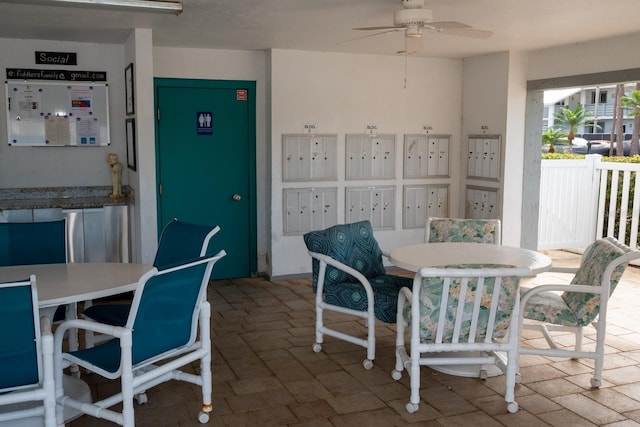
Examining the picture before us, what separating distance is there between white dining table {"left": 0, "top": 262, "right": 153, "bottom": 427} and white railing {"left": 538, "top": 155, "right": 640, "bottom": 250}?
569 centimetres

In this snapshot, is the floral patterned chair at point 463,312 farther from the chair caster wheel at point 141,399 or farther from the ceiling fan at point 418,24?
the ceiling fan at point 418,24

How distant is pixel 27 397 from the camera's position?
2568 mm

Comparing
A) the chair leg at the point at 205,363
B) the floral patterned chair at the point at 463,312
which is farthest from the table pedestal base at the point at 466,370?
the chair leg at the point at 205,363

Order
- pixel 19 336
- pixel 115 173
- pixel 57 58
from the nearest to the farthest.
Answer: pixel 19 336
pixel 57 58
pixel 115 173

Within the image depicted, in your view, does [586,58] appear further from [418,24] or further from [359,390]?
[359,390]

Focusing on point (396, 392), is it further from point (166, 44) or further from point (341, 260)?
point (166, 44)

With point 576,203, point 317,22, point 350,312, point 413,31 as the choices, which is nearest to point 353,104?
point 317,22

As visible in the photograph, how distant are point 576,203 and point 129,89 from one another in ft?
17.8

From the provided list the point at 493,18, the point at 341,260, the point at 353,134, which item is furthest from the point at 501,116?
the point at 341,260

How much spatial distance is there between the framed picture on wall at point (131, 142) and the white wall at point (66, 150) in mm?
223

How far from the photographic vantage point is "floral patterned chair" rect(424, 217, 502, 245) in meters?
4.91

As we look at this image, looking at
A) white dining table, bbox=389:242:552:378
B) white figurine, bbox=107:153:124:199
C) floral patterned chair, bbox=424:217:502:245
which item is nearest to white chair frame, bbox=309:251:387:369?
white dining table, bbox=389:242:552:378

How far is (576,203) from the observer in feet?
26.0

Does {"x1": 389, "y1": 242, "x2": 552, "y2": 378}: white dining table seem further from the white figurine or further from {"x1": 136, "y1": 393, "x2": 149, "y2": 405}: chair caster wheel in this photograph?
the white figurine
